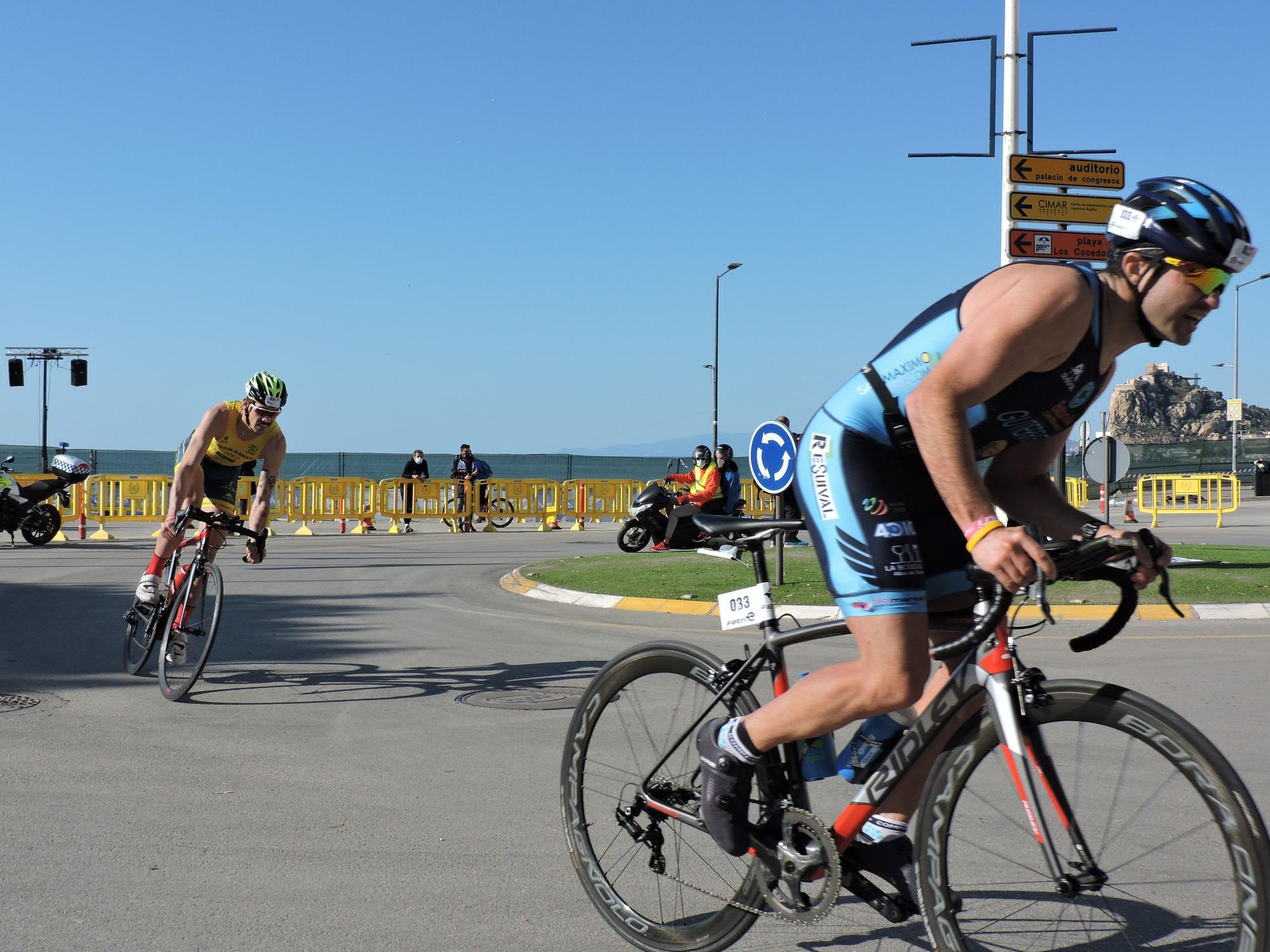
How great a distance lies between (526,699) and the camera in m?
6.86

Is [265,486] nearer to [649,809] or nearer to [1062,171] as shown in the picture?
[649,809]

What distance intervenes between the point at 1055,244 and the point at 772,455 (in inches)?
180

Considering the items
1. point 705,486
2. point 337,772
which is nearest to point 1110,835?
point 337,772

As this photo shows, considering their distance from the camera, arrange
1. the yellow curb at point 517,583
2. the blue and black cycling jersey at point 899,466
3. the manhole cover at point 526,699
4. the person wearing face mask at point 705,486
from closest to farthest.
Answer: the blue and black cycling jersey at point 899,466 → the manhole cover at point 526,699 → the yellow curb at point 517,583 → the person wearing face mask at point 705,486

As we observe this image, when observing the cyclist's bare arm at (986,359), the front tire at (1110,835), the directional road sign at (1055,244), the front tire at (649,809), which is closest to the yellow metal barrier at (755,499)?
the directional road sign at (1055,244)

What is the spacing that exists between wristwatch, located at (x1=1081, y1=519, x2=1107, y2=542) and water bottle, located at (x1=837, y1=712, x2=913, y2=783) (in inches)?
23.5

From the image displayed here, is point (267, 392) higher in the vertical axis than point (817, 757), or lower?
higher

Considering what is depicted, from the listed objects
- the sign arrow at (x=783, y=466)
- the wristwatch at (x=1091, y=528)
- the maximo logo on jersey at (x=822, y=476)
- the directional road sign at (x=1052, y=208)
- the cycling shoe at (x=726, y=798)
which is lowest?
the cycling shoe at (x=726, y=798)

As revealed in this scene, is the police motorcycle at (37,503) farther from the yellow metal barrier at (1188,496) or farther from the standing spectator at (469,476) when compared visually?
the yellow metal barrier at (1188,496)

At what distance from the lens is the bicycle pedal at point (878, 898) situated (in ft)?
9.09

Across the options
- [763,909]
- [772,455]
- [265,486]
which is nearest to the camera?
[763,909]

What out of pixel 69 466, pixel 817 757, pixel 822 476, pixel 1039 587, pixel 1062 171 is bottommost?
pixel 817 757

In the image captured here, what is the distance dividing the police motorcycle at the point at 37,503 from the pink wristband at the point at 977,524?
764 inches

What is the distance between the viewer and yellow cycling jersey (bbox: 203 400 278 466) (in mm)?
A: 7267
